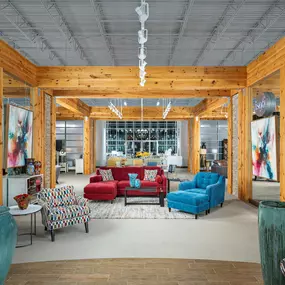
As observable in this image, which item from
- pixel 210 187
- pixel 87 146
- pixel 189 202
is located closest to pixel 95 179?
pixel 189 202

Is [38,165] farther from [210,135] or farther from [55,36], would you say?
[210,135]

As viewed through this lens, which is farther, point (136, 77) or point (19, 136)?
point (136, 77)

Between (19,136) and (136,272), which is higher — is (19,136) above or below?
above

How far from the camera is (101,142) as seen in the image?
22.1 m

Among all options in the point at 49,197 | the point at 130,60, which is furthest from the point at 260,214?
the point at 130,60

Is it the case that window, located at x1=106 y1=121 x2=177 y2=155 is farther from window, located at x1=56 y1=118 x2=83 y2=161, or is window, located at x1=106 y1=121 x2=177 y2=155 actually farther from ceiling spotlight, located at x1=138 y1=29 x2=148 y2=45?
ceiling spotlight, located at x1=138 y1=29 x2=148 y2=45

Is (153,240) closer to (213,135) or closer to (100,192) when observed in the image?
(100,192)

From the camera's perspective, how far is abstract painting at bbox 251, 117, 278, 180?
678 centimetres

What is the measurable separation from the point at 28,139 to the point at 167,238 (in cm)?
454

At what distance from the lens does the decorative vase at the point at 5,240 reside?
2.68 metres

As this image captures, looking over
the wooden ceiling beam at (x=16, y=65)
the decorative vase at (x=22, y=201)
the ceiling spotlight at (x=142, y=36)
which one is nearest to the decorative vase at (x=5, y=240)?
the decorative vase at (x=22, y=201)

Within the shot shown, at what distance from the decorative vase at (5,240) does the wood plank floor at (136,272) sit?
0.95 meters

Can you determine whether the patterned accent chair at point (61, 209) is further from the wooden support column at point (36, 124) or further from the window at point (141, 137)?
the window at point (141, 137)

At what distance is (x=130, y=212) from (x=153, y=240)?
2.24 meters
